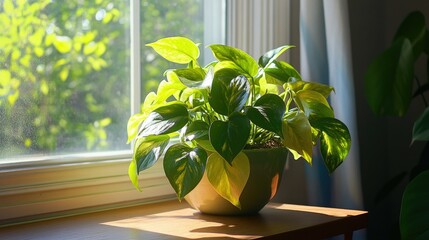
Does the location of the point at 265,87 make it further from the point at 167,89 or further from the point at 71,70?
the point at 71,70

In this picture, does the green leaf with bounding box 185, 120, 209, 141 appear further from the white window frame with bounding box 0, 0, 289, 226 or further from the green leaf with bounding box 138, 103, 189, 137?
the white window frame with bounding box 0, 0, 289, 226

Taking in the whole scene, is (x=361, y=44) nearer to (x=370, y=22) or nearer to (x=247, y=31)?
(x=370, y=22)

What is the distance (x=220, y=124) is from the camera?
1.37 m

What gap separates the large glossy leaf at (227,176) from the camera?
1418mm

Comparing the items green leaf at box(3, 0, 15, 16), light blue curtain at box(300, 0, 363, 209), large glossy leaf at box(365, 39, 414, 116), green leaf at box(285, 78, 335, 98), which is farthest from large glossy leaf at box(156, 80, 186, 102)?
large glossy leaf at box(365, 39, 414, 116)

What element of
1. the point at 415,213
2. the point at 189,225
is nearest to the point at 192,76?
the point at 189,225

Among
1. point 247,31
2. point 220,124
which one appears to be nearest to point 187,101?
point 220,124

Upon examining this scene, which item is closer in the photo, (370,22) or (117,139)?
(117,139)

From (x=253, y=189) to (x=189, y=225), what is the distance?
15cm

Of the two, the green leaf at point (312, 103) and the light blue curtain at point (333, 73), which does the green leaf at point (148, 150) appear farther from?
the light blue curtain at point (333, 73)

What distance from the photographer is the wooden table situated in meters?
1.37

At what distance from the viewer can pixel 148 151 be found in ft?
4.70

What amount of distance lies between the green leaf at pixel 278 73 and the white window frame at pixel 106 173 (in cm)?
34

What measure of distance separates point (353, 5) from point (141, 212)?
1.10 m
